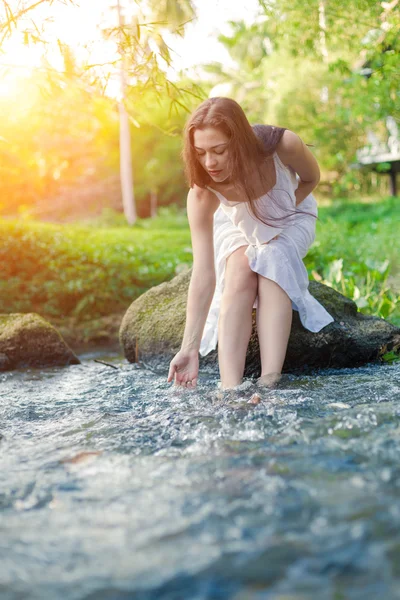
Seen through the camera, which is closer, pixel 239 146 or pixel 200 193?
pixel 239 146

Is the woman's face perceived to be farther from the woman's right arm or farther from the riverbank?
the riverbank

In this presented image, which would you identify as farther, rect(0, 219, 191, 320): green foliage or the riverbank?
rect(0, 219, 191, 320): green foliage

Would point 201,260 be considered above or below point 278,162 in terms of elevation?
below

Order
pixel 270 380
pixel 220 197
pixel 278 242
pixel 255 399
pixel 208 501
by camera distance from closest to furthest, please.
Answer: pixel 208 501 → pixel 255 399 → pixel 270 380 → pixel 220 197 → pixel 278 242

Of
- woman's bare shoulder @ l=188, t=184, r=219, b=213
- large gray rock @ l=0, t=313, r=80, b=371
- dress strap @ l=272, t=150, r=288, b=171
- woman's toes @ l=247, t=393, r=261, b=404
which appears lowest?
large gray rock @ l=0, t=313, r=80, b=371

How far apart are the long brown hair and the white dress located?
0.19ft

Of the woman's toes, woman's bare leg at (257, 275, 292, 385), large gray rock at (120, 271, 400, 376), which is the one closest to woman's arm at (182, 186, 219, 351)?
woman's bare leg at (257, 275, 292, 385)

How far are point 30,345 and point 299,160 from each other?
8.48 feet

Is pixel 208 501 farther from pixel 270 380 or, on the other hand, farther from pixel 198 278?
pixel 198 278

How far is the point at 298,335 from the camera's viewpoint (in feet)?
12.7

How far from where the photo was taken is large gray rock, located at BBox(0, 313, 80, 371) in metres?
4.64

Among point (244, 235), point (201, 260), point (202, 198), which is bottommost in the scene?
point (201, 260)

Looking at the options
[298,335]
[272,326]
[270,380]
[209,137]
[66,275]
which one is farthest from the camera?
[66,275]

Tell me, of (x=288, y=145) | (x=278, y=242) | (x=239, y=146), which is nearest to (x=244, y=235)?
(x=278, y=242)
